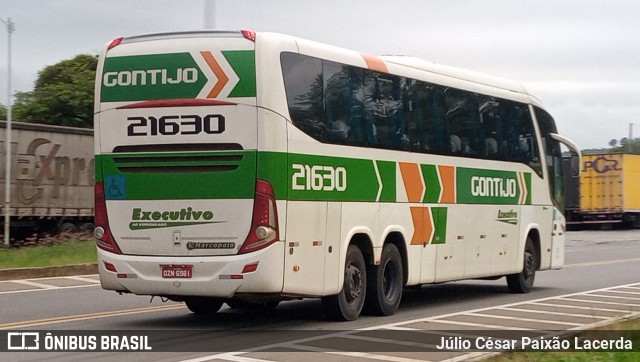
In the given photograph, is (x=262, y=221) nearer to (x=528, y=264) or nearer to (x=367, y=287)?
(x=367, y=287)

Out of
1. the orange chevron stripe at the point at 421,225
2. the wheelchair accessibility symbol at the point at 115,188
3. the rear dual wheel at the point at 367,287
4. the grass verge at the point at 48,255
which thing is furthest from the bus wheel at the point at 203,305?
the grass verge at the point at 48,255

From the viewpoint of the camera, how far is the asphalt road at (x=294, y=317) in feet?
37.9

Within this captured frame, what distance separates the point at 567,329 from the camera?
13852 millimetres

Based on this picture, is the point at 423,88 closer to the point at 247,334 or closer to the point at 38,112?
the point at 247,334

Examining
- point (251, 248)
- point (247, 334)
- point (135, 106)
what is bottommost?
point (247, 334)

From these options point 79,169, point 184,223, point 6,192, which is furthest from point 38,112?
point 184,223

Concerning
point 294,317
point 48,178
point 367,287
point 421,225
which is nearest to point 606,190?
point 48,178

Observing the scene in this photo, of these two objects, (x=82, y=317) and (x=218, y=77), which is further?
(x=82, y=317)

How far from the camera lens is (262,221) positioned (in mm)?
13031

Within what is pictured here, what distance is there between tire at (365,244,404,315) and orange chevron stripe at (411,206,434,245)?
1.73 feet

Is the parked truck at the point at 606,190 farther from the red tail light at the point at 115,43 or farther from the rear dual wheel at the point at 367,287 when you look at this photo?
the red tail light at the point at 115,43

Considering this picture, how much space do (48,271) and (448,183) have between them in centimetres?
863

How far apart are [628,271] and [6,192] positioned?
15.1 m

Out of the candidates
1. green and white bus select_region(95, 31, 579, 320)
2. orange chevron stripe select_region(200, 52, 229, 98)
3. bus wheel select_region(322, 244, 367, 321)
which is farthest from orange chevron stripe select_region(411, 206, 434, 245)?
orange chevron stripe select_region(200, 52, 229, 98)
